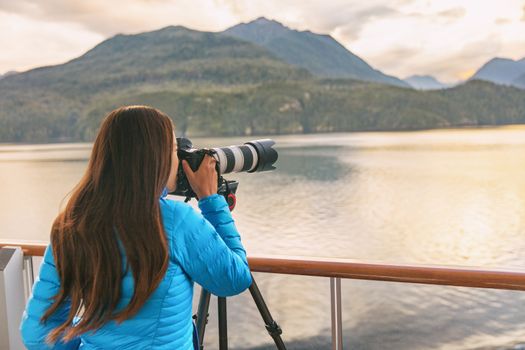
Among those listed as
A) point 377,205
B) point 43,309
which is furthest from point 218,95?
point 43,309

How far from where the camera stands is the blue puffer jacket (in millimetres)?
824

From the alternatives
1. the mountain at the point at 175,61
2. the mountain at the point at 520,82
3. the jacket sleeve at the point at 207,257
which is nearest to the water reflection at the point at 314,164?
the mountain at the point at 175,61

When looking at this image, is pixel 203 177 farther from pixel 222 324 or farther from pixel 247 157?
pixel 222 324

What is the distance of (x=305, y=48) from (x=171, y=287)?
38672 mm

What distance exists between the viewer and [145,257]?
79 cm

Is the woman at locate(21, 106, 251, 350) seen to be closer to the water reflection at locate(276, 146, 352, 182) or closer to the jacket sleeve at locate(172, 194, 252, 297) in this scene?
the jacket sleeve at locate(172, 194, 252, 297)

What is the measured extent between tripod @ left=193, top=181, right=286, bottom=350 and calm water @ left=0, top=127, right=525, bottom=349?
59.1 feet

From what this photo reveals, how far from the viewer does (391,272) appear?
1286mm

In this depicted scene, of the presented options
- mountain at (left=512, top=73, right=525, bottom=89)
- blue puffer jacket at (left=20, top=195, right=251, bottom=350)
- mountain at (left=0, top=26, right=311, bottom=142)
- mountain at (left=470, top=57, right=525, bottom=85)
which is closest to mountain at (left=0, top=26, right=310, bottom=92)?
mountain at (left=0, top=26, right=311, bottom=142)

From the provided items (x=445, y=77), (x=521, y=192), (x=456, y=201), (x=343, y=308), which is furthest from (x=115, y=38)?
(x=343, y=308)

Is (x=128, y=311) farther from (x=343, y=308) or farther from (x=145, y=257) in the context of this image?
(x=343, y=308)

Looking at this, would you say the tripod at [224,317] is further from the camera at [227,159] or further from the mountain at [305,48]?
the mountain at [305,48]

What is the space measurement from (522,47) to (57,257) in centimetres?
3645

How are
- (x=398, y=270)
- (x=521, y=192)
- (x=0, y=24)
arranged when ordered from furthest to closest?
(x=521, y=192)
(x=0, y=24)
(x=398, y=270)
